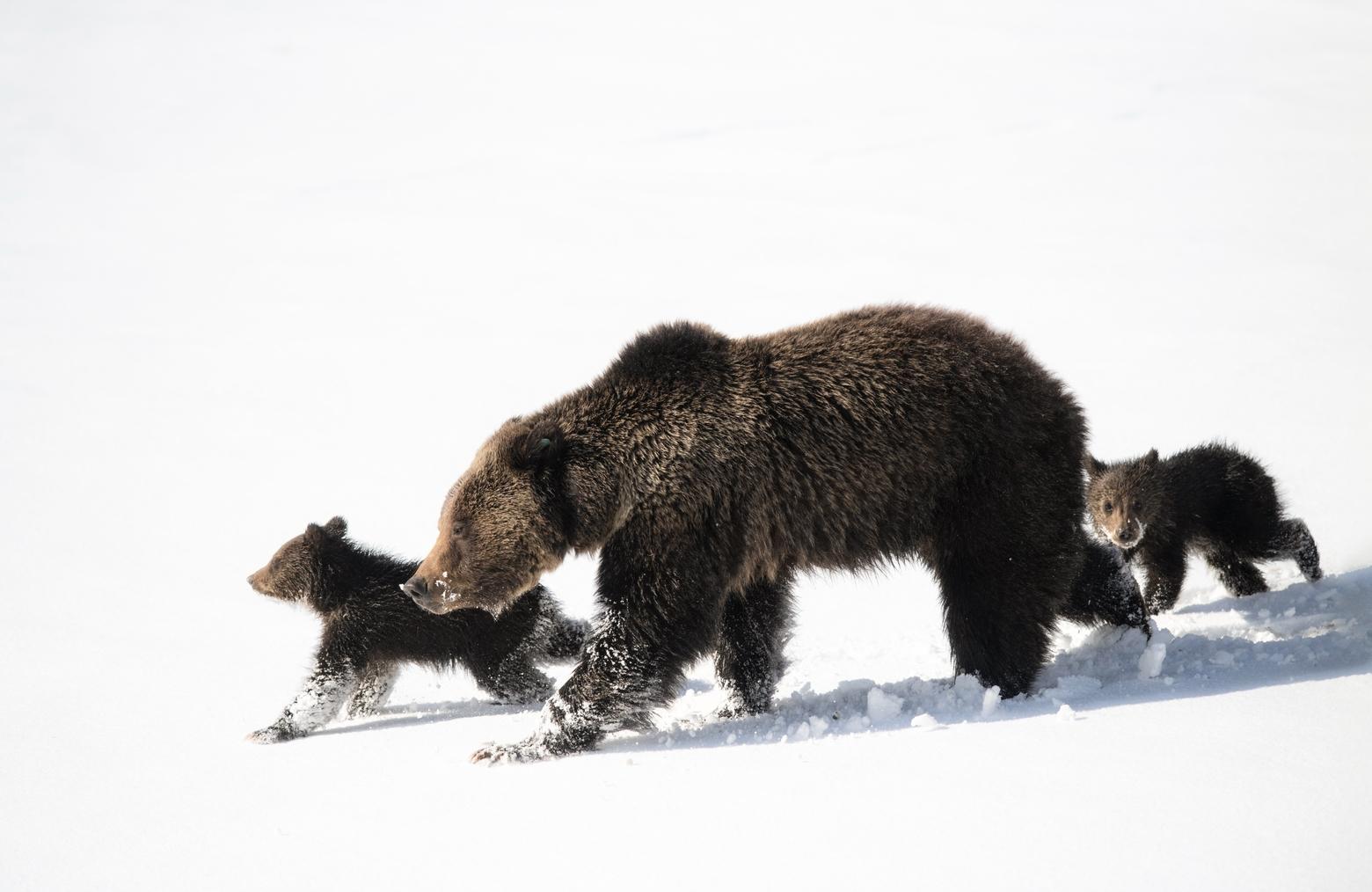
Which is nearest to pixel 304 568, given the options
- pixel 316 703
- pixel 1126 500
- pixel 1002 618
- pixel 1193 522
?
pixel 316 703

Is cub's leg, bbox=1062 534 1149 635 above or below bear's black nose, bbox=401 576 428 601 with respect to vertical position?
below

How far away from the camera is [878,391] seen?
7.38 metres

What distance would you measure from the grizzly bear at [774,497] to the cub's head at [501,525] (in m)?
0.01

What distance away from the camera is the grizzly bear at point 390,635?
9062 millimetres

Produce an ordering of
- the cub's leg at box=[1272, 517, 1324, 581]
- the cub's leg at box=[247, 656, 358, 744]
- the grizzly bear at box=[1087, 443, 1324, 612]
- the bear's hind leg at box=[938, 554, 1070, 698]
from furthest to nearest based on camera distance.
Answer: the grizzly bear at box=[1087, 443, 1324, 612], the cub's leg at box=[1272, 517, 1324, 581], the cub's leg at box=[247, 656, 358, 744], the bear's hind leg at box=[938, 554, 1070, 698]

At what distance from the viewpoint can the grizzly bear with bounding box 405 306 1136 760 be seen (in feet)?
23.3

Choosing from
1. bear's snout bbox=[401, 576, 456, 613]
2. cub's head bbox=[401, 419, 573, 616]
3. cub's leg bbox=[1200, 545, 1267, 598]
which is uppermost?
cub's head bbox=[401, 419, 573, 616]

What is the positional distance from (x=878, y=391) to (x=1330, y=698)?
2858mm

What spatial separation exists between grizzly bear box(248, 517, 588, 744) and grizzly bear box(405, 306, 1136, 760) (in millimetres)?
1576

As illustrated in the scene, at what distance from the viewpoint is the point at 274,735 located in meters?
8.36

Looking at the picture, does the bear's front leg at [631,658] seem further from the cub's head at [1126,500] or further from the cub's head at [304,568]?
the cub's head at [1126,500]

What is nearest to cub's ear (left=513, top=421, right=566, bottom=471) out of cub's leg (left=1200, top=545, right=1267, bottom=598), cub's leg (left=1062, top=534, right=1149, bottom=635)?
cub's leg (left=1062, top=534, right=1149, bottom=635)

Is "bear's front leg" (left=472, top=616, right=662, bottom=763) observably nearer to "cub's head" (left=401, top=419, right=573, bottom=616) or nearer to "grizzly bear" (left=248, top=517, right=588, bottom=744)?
"cub's head" (left=401, top=419, right=573, bottom=616)

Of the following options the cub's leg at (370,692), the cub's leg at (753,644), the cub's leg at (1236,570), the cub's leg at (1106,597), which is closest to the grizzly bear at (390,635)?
the cub's leg at (370,692)
